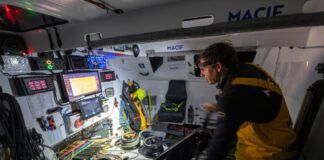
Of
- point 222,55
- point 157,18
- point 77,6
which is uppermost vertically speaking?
point 77,6

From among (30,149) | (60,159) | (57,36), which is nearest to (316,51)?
(57,36)

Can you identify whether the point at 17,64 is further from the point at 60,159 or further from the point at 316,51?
the point at 316,51

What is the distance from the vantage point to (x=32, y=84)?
1485 mm

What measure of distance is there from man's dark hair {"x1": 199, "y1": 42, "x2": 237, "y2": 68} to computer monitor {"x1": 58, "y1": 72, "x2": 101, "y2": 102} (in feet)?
5.77

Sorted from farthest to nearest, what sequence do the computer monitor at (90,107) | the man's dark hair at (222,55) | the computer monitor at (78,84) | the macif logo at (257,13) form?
the computer monitor at (90,107) → the computer monitor at (78,84) → the man's dark hair at (222,55) → the macif logo at (257,13)

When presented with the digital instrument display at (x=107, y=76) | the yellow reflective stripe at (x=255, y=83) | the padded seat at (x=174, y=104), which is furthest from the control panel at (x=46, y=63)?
the yellow reflective stripe at (x=255, y=83)

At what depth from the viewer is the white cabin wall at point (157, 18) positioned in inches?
27.9

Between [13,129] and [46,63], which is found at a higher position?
[46,63]

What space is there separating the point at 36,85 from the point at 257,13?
206 cm

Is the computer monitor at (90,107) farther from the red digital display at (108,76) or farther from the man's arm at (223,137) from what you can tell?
the man's arm at (223,137)

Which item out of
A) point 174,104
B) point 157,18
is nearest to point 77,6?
point 157,18

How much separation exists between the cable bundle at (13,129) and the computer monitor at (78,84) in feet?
1.70

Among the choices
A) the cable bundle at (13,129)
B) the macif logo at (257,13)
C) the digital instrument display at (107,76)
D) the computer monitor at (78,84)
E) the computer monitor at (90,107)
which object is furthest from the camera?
the digital instrument display at (107,76)

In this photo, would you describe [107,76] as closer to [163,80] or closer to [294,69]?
[163,80]
